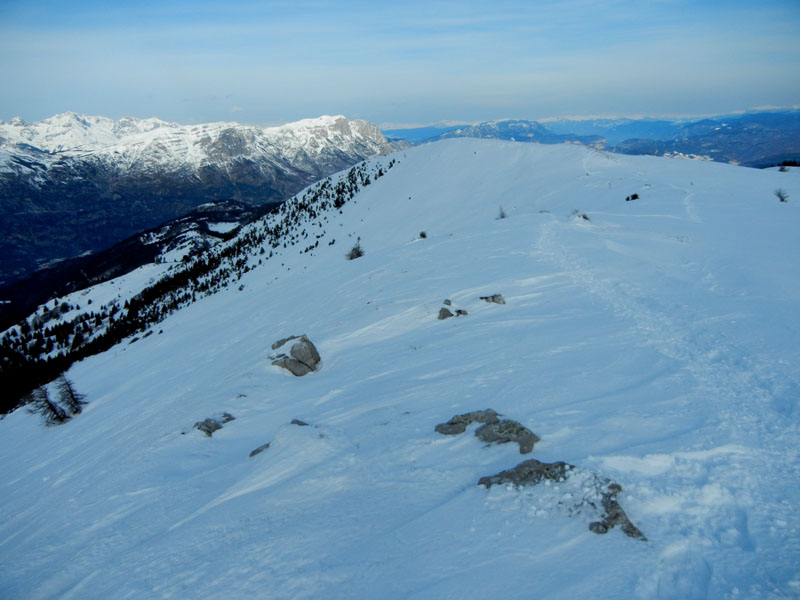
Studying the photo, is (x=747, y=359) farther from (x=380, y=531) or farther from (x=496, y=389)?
(x=380, y=531)

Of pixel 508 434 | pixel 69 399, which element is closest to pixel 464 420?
pixel 508 434

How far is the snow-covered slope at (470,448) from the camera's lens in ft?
15.6

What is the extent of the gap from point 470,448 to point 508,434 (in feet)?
2.18

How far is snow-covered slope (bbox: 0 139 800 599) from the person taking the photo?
187 inches

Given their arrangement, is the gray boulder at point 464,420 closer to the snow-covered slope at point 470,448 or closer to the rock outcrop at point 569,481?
the snow-covered slope at point 470,448

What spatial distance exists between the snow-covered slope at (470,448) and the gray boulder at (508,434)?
19 cm

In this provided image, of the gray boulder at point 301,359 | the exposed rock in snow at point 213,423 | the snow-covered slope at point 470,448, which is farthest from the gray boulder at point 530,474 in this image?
the gray boulder at point 301,359

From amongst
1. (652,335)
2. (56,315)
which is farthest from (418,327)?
(56,315)

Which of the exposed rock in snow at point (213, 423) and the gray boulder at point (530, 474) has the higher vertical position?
the gray boulder at point (530, 474)

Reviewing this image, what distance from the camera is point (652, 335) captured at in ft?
32.0

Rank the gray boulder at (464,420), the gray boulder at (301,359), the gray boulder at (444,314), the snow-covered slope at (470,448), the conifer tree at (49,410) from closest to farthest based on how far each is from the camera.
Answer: the snow-covered slope at (470,448), the gray boulder at (464,420), the gray boulder at (301,359), the gray boulder at (444,314), the conifer tree at (49,410)

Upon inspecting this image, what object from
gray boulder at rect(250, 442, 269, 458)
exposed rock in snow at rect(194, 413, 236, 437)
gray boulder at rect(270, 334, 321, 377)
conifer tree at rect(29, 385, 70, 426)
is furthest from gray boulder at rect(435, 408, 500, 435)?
conifer tree at rect(29, 385, 70, 426)

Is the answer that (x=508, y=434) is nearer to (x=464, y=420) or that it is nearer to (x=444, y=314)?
(x=464, y=420)

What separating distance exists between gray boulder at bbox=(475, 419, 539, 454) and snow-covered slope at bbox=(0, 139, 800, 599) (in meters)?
0.19
